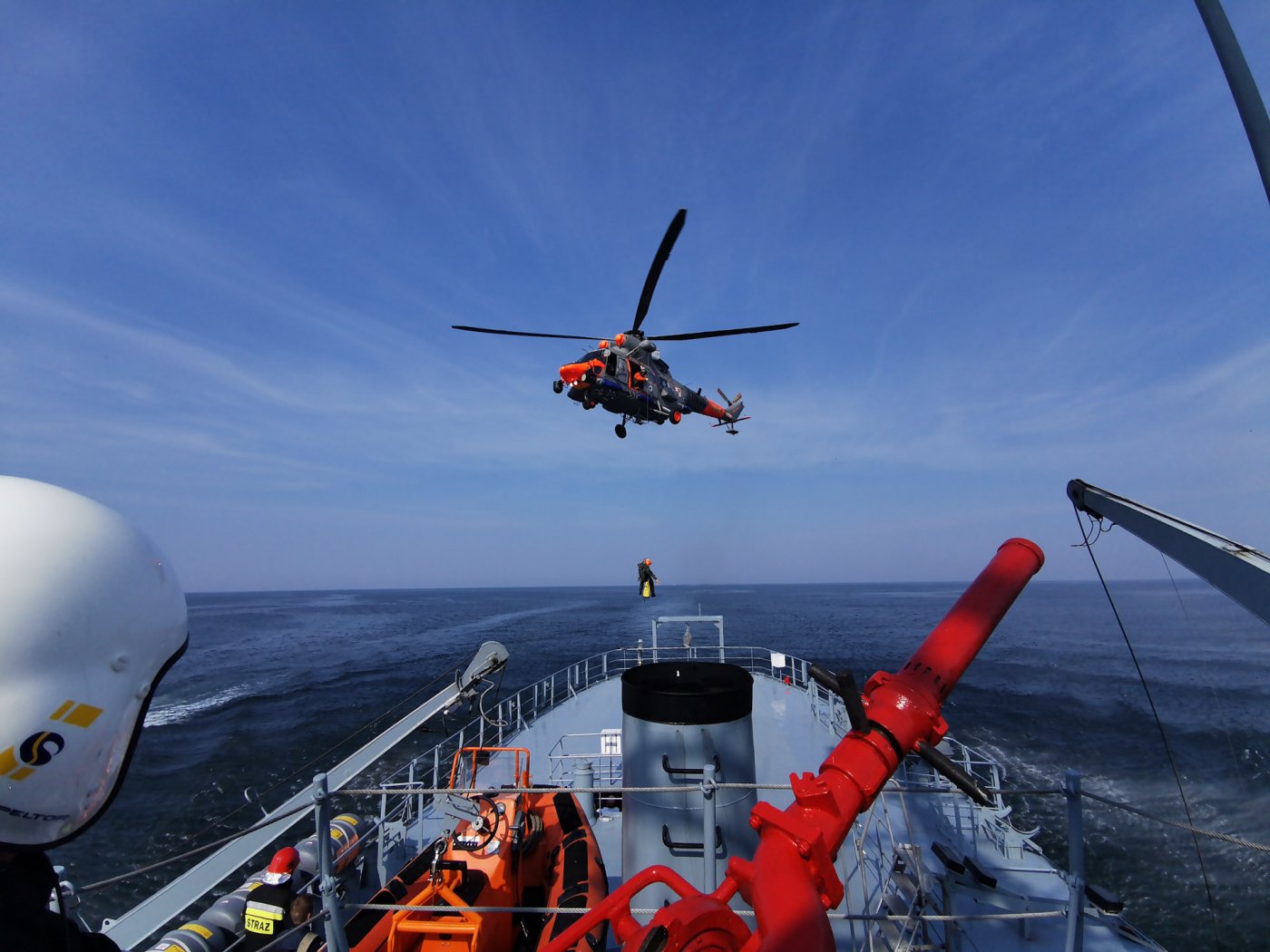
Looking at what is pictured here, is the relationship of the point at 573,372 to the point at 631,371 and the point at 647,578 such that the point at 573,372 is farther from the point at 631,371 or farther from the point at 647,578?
the point at 647,578

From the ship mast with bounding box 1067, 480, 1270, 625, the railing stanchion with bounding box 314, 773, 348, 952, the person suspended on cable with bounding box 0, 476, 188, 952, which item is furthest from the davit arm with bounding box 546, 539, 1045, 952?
the person suspended on cable with bounding box 0, 476, 188, 952

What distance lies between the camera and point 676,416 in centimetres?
1705

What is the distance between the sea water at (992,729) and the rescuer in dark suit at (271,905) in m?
4.26

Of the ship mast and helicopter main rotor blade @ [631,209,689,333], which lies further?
helicopter main rotor blade @ [631,209,689,333]

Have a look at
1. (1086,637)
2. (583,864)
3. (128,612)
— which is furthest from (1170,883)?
(1086,637)

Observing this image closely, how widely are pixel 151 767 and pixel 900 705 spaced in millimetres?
27767

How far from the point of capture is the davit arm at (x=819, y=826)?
6.97ft

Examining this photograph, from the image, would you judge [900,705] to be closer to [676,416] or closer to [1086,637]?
[676,416]

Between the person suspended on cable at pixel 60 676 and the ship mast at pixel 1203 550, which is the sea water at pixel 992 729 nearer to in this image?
the ship mast at pixel 1203 550

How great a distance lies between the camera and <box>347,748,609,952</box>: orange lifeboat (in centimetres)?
521

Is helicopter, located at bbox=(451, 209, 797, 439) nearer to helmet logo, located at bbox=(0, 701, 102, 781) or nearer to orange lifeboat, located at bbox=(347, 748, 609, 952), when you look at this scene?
orange lifeboat, located at bbox=(347, 748, 609, 952)

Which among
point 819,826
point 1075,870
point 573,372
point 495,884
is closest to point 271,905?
point 495,884

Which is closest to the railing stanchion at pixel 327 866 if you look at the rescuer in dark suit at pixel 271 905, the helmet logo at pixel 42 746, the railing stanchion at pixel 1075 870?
the helmet logo at pixel 42 746

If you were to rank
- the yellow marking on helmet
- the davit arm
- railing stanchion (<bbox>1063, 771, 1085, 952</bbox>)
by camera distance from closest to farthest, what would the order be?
1. the yellow marking on helmet
2. the davit arm
3. railing stanchion (<bbox>1063, 771, 1085, 952</bbox>)
